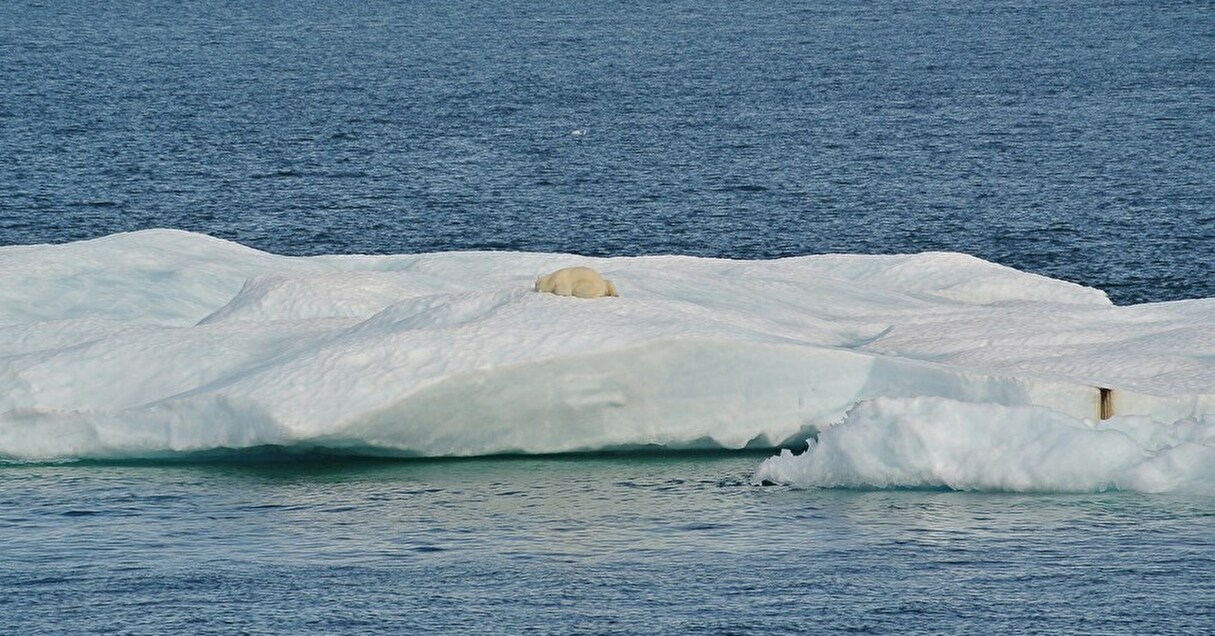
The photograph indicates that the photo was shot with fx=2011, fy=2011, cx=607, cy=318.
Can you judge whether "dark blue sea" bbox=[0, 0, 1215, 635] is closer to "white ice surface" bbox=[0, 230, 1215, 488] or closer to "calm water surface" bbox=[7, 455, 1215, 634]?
"calm water surface" bbox=[7, 455, 1215, 634]

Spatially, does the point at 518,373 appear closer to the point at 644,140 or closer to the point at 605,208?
the point at 605,208

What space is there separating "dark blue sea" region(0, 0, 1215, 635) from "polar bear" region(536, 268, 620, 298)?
6.18 feet

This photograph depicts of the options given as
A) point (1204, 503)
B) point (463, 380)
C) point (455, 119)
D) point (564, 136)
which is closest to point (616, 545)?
point (463, 380)

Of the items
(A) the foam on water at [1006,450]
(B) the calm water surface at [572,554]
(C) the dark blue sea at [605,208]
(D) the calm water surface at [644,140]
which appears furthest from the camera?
(D) the calm water surface at [644,140]

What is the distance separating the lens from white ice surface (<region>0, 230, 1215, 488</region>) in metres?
18.3

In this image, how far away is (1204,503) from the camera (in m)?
16.7

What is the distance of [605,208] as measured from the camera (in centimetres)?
4894

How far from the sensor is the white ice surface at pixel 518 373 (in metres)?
18.3

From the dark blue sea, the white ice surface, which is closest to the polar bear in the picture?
the white ice surface

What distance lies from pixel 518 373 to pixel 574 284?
2.15 meters

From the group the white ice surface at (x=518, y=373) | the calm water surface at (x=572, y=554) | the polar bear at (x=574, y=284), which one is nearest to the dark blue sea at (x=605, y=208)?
the calm water surface at (x=572, y=554)

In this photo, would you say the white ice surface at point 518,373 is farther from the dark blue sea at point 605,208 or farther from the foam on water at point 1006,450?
the dark blue sea at point 605,208

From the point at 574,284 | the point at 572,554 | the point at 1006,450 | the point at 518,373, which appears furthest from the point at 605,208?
the point at 572,554

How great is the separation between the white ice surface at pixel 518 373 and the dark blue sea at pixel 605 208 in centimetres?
45
